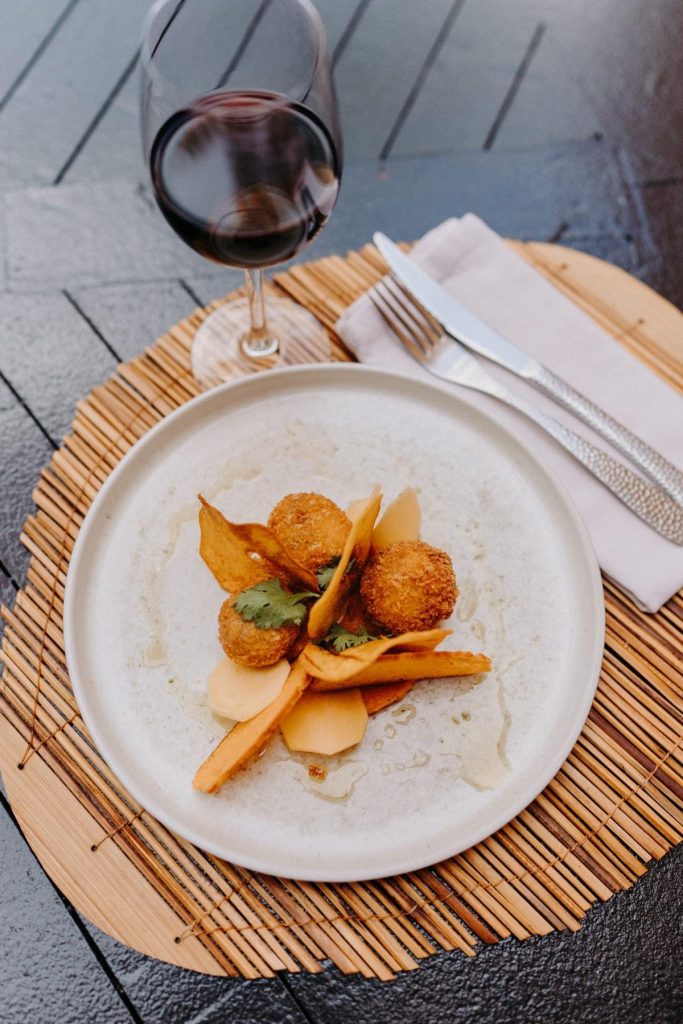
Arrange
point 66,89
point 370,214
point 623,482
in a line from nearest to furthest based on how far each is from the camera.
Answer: point 623,482, point 370,214, point 66,89

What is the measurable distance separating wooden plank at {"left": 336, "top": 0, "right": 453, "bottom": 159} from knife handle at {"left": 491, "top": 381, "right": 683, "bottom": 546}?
2.24 feet

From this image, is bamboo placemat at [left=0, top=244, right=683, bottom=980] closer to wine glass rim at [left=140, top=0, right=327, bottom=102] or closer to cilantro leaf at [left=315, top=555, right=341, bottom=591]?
cilantro leaf at [left=315, top=555, right=341, bottom=591]

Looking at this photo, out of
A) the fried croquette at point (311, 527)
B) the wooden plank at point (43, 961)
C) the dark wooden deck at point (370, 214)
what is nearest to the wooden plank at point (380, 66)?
the dark wooden deck at point (370, 214)

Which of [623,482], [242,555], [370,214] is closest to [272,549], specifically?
[242,555]

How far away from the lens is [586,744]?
1105 millimetres

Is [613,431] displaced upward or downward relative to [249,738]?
upward

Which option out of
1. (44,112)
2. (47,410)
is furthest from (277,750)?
(44,112)

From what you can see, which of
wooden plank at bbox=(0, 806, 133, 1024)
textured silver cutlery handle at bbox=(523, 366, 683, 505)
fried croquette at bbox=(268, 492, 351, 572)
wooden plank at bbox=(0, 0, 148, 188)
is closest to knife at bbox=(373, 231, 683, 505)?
textured silver cutlery handle at bbox=(523, 366, 683, 505)

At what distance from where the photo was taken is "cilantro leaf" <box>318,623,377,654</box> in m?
1.02

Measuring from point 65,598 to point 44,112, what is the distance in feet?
3.31

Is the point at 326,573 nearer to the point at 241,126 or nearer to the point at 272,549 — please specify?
the point at 272,549

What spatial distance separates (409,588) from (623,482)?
36 centimetres

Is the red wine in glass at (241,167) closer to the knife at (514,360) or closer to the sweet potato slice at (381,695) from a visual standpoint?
the knife at (514,360)

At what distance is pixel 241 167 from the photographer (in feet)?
3.44
